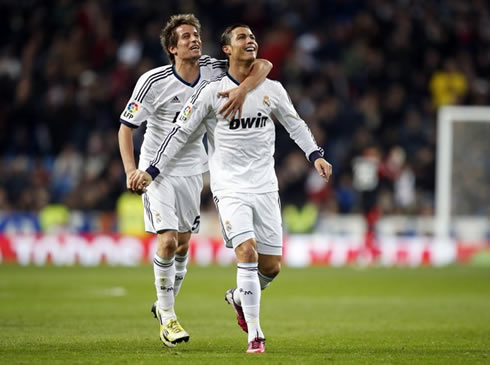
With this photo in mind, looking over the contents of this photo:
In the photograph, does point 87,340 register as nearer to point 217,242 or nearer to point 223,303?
point 223,303

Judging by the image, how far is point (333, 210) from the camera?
21922 mm

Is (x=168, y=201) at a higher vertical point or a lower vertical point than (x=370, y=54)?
lower

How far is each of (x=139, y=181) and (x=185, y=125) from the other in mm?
569

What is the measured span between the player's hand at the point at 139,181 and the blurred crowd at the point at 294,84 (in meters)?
13.5

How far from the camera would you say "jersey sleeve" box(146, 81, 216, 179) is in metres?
8.16

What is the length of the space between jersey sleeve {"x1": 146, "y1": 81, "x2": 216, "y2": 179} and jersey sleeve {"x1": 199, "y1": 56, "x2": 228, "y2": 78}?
1.70 feet

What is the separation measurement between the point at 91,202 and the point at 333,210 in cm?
506

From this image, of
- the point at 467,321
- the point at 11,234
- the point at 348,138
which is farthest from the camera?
the point at 348,138

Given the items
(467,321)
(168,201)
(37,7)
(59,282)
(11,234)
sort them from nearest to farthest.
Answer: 1. (168,201)
2. (467,321)
3. (59,282)
4. (11,234)
5. (37,7)

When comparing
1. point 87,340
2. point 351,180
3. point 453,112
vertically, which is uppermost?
point 453,112

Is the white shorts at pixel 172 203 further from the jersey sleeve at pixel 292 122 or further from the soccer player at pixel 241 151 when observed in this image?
the jersey sleeve at pixel 292 122

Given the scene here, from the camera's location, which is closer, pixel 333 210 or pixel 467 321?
pixel 467 321

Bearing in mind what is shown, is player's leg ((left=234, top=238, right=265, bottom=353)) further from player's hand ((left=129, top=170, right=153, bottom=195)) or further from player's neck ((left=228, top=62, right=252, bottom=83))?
player's neck ((left=228, top=62, right=252, bottom=83))

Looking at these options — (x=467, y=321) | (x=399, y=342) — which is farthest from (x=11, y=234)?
(x=399, y=342)
